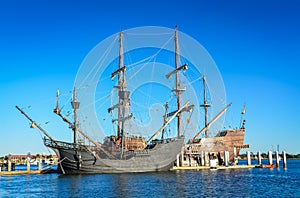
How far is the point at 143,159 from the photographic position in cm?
8694

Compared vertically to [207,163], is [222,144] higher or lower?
higher

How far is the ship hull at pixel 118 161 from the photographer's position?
80.3 meters

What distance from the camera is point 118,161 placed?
84125 millimetres

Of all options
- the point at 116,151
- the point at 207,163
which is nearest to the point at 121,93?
the point at 116,151

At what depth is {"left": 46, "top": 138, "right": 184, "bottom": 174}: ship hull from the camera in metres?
80.3

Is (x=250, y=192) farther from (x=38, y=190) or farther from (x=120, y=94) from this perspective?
(x=120, y=94)

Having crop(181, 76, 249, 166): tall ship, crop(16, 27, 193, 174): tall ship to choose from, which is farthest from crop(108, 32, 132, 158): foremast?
crop(181, 76, 249, 166): tall ship

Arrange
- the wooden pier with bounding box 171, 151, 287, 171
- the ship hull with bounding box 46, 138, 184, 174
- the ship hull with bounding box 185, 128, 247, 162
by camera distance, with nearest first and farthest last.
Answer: the ship hull with bounding box 46, 138, 184, 174, the wooden pier with bounding box 171, 151, 287, 171, the ship hull with bounding box 185, 128, 247, 162

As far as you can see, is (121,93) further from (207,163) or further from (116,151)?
(207,163)

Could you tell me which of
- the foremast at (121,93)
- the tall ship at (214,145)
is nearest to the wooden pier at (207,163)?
the tall ship at (214,145)

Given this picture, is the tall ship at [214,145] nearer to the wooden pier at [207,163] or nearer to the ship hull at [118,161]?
the wooden pier at [207,163]

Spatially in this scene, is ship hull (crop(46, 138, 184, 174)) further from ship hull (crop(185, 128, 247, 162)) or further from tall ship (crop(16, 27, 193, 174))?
ship hull (crop(185, 128, 247, 162))

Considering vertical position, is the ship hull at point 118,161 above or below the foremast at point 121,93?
below

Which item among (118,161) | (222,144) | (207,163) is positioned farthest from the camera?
(222,144)
